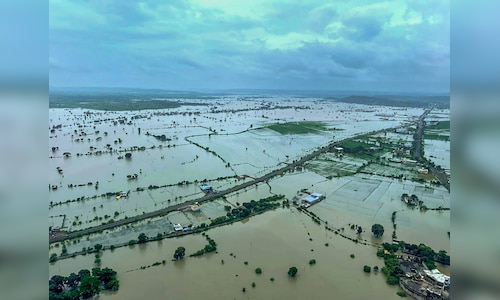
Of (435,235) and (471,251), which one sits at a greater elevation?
(471,251)

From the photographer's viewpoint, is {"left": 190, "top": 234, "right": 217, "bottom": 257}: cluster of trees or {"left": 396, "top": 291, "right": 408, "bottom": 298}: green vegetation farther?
{"left": 190, "top": 234, "right": 217, "bottom": 257}: cluster of trees

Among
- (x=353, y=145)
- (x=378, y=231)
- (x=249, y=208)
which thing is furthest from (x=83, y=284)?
(x=353, y=145)

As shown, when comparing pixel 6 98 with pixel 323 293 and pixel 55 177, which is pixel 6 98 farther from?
pixel 55 177

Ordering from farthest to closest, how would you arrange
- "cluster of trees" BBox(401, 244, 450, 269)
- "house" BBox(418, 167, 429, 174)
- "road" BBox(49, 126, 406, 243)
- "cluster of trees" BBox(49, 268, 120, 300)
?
"house" BBox(418, 167, 429, 174) < "road" BBox(49, 126, 406, 243) < "cluster of trees" BBox(401, 244, 450, 269) < "cluster of trees" BBox(49, 268, 120, 300)

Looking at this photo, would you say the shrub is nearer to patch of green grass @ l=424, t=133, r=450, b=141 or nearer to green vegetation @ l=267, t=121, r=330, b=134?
patch of green grass @ l=424, t=133, r=450, b=141

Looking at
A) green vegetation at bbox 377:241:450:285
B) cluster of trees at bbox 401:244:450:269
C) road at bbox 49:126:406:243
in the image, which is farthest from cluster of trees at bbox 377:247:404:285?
road at bbox 49:126:406:243

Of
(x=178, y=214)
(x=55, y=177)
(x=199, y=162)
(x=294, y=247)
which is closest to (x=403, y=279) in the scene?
(x=294, y=247)
